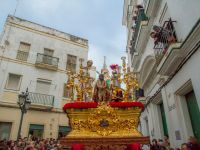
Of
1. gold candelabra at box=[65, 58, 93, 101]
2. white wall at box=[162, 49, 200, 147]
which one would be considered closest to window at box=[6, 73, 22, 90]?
gold candelabra at box=[65, 58, 93, 101]

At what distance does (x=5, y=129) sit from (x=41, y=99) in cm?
305

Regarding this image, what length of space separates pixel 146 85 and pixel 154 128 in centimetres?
234

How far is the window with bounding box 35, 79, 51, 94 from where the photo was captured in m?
15.0

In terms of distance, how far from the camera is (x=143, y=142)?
4.05 m

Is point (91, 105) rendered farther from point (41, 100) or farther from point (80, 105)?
point (41, 100)

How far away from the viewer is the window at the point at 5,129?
12728mm

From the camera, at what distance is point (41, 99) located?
14391 mm

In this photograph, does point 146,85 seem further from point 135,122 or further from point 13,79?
point 13,79

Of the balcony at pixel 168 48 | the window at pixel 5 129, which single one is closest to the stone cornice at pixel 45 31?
the window at pixel 5 129

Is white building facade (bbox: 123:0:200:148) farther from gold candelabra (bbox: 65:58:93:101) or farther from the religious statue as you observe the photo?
gold candelabra (bbox: 65:58:93:101)

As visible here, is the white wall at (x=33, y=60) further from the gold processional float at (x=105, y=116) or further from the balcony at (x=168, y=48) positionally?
the gold processional float at (x=105, y=116)

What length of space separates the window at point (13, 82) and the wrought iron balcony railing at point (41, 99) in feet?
4.03

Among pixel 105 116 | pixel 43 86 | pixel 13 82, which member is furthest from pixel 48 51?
pixel 105 116

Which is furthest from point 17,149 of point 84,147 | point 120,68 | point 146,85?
point 146,85
